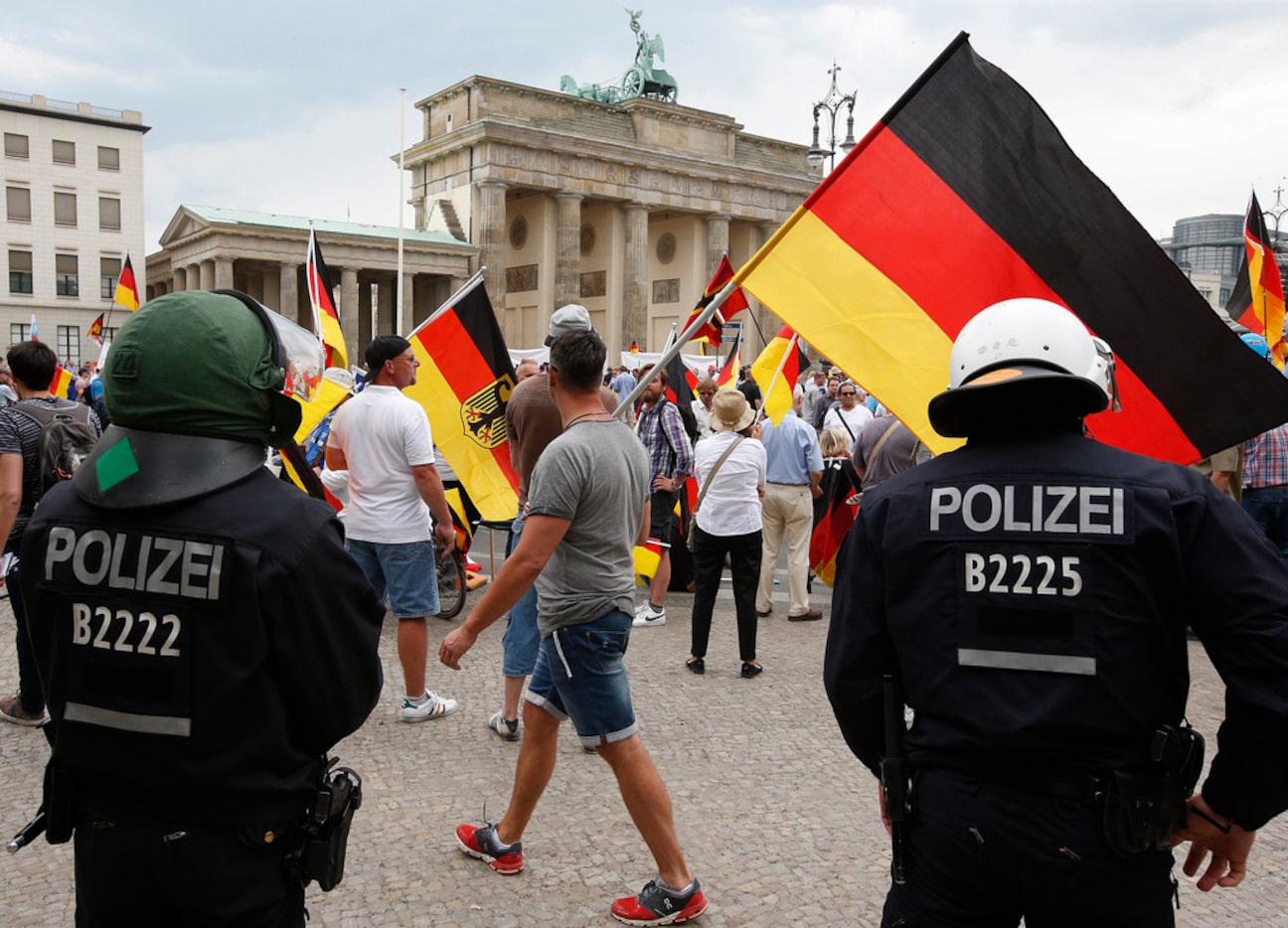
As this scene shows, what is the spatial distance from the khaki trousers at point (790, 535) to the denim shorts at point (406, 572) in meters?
3.53

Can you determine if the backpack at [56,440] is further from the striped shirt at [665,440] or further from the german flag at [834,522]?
the german flag at [834,522]

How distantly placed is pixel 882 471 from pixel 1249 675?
527 cm

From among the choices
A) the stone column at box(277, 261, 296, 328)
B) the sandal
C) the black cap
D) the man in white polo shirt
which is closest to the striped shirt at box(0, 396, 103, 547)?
the sandal

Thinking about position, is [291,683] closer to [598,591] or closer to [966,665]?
[966,665]

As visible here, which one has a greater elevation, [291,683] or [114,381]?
[114,381]

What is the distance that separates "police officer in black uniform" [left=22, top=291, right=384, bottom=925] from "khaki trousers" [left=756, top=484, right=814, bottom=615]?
252 inches

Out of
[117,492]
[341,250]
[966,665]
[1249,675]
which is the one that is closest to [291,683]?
[117,492]

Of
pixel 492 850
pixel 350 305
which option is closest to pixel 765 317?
pixel 350 305

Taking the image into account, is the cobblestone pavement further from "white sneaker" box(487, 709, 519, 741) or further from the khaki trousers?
the khaki trousers

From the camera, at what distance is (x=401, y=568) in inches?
211

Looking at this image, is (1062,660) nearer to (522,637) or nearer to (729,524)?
(522,637)

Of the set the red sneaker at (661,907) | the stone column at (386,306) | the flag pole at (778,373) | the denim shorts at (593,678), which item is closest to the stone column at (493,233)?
the stone column at (386,306)

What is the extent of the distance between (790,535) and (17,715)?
5366mm

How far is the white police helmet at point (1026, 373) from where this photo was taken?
201cm
